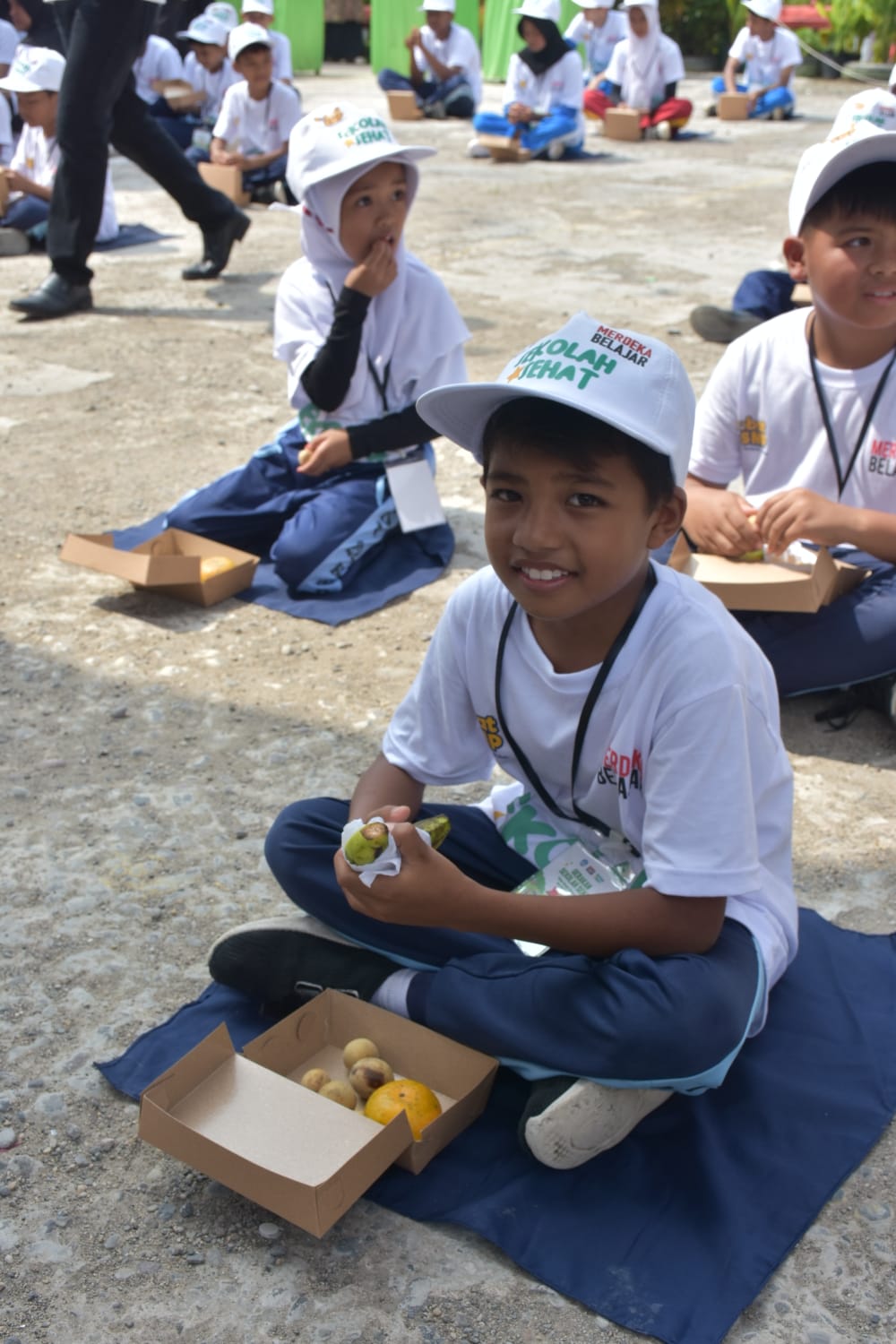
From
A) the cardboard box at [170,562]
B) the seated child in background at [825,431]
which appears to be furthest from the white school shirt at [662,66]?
the seated child in background at [825,431]

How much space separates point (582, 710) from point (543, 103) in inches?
460

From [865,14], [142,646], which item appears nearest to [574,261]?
[142,646]

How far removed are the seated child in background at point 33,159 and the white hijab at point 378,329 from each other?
161 inches

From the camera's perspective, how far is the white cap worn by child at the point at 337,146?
3.71m

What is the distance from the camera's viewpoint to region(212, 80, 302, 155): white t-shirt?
32.2ft

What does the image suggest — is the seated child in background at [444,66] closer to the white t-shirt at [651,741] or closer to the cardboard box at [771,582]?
the cardboard box at [771,582]

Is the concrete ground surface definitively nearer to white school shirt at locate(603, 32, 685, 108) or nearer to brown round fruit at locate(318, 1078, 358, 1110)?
brown round fruit at locate(318, 1078, 358, 1110)

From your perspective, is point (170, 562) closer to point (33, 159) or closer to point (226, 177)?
point (33, 159)

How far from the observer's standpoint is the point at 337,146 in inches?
147

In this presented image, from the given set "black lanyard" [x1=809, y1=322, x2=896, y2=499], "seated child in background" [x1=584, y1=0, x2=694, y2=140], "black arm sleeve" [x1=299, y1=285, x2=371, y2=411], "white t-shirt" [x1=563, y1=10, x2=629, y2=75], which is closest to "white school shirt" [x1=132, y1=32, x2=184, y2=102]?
"seated child in background" [x1=584, y1=0, x2=694, y2=140]

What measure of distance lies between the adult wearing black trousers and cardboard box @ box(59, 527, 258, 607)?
2952mm

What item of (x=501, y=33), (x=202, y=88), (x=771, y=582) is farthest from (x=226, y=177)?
(x=501, y=33)

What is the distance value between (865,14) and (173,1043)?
1922 centimetres

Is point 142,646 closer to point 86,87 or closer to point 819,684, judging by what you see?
point 819,684
